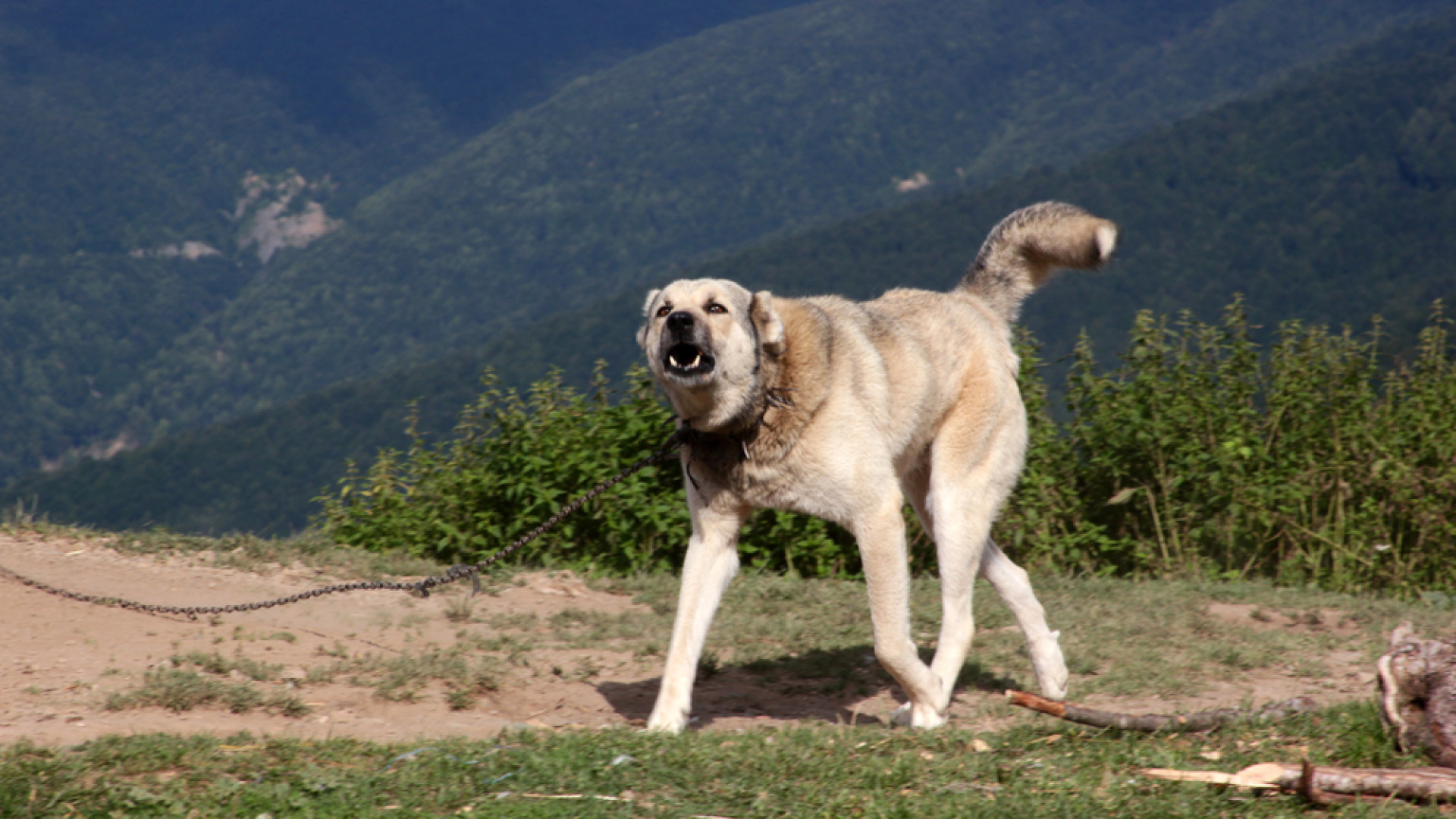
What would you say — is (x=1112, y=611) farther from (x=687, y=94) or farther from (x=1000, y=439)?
(x=687, y=94)

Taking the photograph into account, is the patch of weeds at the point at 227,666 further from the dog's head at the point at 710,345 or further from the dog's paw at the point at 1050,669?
the dog's paw at the point at 1050,669

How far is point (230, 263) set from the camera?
99.4 metres

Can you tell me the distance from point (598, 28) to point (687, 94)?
1670 inches

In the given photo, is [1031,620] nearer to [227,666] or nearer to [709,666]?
[709,666]

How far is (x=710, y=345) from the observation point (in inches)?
179

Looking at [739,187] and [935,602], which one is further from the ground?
[739,187]

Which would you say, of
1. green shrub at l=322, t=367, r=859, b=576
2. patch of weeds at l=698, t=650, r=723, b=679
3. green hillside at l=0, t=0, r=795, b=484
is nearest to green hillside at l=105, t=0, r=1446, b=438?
green hillside at l=0, t=0, r=795, b=484

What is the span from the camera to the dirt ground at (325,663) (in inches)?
186

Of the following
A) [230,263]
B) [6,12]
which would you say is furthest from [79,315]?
[6,12]

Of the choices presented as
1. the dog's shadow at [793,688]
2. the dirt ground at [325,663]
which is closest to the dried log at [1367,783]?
the dirt ground at [325,663]

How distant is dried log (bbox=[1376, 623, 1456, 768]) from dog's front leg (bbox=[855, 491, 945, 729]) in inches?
64.4

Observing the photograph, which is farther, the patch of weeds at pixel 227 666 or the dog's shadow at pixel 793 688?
the dog's shadow at pixel 793 688

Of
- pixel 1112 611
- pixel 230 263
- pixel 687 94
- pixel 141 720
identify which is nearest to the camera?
pixel 141 720

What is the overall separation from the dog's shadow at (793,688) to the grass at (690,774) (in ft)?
3.70
